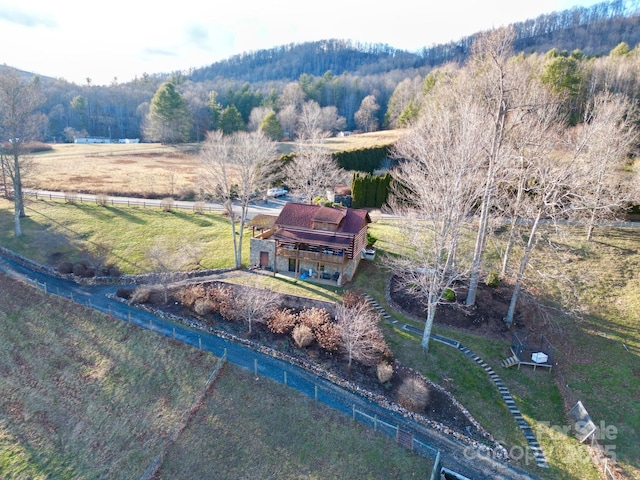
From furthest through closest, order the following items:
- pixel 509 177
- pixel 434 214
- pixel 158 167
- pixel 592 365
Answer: pixel 158 167 → pixel 509 177 → pixel 434 214 → pixel 592 365

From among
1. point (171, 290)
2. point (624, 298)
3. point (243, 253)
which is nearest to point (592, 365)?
point (624, 298)

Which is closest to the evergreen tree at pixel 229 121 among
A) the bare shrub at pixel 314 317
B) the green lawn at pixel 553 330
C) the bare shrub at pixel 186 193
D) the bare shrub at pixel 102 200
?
the bare shrub at pixel 186 193

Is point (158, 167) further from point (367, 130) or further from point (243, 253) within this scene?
point (367, 130)

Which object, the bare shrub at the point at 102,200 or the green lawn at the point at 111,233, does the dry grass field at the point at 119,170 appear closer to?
the bare shrub at the point at 102,200

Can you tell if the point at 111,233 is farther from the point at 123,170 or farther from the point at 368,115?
the point at 368,115

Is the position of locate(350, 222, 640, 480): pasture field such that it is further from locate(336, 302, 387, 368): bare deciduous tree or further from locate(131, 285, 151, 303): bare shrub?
locate(131, 285, 151, 303): bare shrub
